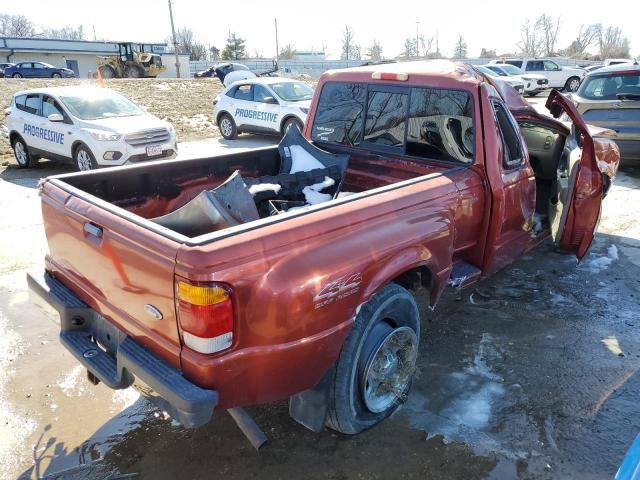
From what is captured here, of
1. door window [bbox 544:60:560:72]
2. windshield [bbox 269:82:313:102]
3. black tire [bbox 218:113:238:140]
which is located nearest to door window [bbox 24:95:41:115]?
black tire [bbox 218:113:238:140]

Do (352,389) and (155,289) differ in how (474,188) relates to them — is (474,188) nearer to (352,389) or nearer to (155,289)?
(352,389)

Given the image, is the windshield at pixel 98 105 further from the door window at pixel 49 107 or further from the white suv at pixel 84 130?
the door window at pixel 49 107

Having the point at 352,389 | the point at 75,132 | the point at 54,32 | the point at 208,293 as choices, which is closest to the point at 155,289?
the point at 208,293

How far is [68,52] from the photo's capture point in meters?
53.8

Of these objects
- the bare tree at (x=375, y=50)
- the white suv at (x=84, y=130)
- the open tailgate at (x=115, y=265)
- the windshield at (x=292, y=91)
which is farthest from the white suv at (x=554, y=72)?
the bare tree at (x=375, y=50)

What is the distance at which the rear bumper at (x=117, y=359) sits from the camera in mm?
2180

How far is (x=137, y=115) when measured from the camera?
34.6 feet

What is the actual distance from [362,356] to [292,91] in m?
12.1

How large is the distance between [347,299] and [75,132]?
887 cm

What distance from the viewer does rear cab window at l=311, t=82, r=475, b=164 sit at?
151 inches

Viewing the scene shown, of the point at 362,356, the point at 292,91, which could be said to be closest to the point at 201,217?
the point at 362,356

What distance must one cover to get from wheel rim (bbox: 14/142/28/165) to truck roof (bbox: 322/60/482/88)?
9020 millimetres

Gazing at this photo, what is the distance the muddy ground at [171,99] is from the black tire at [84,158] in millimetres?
3178

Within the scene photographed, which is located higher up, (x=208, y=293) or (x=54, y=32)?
(x=54, y=32)
